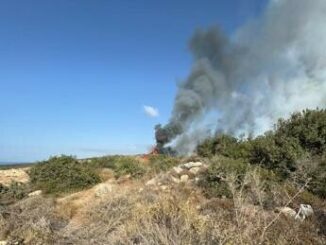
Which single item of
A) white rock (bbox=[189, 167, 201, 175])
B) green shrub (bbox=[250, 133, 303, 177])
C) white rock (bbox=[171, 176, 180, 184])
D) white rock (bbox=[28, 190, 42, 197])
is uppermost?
green shrub (bbox=[250, 133, 303, 177])

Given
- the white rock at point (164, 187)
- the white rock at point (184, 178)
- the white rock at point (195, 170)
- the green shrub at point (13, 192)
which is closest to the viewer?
the white rock at point (164, 187)

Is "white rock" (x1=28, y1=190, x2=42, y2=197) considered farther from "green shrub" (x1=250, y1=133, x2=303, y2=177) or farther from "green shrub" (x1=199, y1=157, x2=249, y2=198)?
"green shrub" (x1=250, y1=133, x2=303, y2=177)

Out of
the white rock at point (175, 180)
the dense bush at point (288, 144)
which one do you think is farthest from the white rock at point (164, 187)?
the dense bush at point (288, 144)

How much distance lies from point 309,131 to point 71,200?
390 inches

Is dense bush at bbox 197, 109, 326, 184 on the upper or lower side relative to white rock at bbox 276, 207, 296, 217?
upper

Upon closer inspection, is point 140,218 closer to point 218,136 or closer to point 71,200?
point 71,200

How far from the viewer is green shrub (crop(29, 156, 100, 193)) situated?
67.9 ft

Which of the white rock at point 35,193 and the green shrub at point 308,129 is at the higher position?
the green shrub at point 308,129

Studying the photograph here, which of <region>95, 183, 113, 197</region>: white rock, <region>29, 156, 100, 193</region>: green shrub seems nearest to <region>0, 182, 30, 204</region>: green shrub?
<region>29, 156, 100, 193</region>: green shrub

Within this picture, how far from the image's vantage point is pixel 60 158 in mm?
23156

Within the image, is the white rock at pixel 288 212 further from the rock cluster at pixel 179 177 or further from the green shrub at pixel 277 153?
the rock cluster at pixel 179 177

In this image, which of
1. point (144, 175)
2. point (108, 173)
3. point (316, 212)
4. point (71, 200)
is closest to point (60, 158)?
point (108, 173)

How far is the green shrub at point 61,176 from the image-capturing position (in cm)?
2068

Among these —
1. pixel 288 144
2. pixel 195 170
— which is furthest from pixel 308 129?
pixel 195 170
